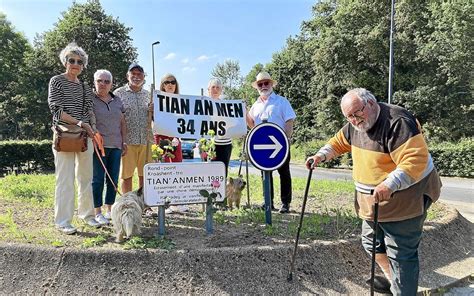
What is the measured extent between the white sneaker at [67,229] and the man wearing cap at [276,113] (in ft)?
9.18

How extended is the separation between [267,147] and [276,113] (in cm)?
115

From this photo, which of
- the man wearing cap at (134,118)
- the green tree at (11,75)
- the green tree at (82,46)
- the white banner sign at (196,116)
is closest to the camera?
the white banner sign at (196,116)

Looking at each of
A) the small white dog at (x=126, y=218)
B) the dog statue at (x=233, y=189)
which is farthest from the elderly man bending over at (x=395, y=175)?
the dog statue at (x=233, y=189)

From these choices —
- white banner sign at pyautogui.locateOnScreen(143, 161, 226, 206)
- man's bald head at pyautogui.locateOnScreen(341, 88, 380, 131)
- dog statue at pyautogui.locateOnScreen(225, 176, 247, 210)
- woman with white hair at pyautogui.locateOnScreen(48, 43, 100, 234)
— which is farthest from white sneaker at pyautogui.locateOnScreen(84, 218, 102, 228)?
man's bald head at pyautogui.locateOnScreen(341, 88, 380, 131)

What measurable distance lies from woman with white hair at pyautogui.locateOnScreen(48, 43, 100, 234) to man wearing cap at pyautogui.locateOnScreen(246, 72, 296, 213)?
2.40 meters

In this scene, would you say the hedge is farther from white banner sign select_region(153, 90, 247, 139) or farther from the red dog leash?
white banner sign select_region(153, 90, 247, 139)

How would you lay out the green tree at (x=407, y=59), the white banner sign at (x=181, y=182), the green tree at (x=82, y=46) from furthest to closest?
the green tree at (x=82, y=46), the green tree at (x=407, y=59), the white banner sign at (x=181, y=182)

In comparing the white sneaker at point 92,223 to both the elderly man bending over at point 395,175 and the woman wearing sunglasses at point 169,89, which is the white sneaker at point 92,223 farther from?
the elderly man bending over at point 395,175

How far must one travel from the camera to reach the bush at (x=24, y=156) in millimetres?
17516

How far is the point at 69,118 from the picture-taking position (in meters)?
4.35

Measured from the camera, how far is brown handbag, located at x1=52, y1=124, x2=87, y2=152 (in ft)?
14.1

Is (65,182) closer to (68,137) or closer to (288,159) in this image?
(68,137)

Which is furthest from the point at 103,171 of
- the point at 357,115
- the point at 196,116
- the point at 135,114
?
the point at 357,115

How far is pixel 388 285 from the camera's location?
3.55 meters
